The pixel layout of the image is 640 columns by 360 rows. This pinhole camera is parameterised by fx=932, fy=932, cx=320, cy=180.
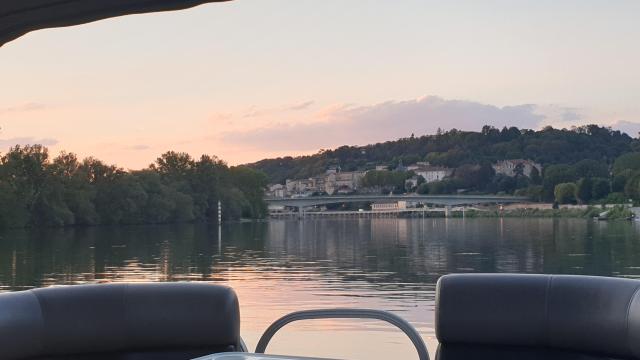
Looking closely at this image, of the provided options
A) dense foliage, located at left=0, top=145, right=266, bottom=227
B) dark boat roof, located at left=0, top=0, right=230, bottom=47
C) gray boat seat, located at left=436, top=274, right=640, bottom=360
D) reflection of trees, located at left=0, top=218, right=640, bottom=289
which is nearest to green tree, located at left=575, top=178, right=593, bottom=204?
dense foliage, located at left=0, top=145, right=266, bottom=227

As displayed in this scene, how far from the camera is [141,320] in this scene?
2.80 m

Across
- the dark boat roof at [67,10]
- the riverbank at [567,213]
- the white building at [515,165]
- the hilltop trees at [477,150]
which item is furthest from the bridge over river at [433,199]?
the dark boat roof at [67,10]

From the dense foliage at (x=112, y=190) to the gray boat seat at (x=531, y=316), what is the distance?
216 feet

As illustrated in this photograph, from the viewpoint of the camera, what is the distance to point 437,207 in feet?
381

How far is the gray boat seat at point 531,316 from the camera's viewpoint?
2.63 m

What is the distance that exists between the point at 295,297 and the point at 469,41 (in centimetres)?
3775

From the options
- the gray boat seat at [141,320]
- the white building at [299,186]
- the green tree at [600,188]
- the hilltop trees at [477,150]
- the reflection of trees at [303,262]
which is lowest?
the reflection of trees at [303,262]

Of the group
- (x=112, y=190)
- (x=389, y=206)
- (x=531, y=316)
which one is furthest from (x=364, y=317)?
(x=389, y=206)

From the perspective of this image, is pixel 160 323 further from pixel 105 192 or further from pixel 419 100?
pixel 105 192

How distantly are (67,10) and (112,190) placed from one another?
74.9m

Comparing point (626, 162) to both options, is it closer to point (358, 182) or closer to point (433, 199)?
point (433, 199)

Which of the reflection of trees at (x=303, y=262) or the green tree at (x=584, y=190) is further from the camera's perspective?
the green tree at (x=584, y=190)

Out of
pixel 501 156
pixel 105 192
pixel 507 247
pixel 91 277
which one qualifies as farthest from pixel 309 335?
pixel 501 156

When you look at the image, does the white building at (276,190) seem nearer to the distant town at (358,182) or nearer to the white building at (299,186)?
the distant town at (358,182)
